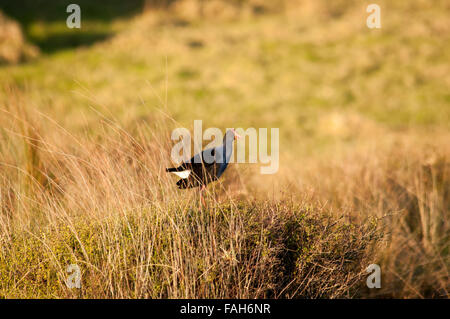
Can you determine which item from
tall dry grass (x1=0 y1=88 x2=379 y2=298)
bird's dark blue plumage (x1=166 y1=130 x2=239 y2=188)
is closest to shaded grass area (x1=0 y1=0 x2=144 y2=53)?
bird's dark blue plumage (x1=166 y1=130 x2=239 y2=188)

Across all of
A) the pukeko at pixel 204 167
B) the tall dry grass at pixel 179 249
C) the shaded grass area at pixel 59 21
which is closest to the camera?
the tall dry grass at pixel 179 249

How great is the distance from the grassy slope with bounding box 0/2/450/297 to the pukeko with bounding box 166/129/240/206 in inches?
7.8

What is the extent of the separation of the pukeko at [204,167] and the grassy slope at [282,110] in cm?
20

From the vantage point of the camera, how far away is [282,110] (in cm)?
1155

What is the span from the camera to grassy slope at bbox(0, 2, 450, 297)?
9.43 ft

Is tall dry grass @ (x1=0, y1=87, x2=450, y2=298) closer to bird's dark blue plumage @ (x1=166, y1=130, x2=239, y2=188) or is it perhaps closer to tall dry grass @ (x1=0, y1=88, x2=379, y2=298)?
tall dry grass @ (x1=0, y1=88, x2=379, y2=298)

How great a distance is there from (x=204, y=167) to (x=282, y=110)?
28.1 feet

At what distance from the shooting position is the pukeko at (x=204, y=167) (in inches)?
131

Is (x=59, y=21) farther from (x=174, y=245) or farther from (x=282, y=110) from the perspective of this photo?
(x=174, y=245)

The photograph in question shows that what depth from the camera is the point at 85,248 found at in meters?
2.84

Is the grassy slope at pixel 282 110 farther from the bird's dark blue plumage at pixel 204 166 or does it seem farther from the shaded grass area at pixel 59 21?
the shaded grass area at pixel 59 21

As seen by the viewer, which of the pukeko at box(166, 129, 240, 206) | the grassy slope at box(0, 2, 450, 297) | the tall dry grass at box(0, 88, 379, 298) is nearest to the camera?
the tall dry grass at box(0, 88, 379, 298)

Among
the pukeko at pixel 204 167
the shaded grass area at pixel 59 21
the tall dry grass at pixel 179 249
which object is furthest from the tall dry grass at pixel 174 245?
the shaded grass area at pixel 59 21

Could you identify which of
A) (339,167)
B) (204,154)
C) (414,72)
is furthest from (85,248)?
(414,72)
